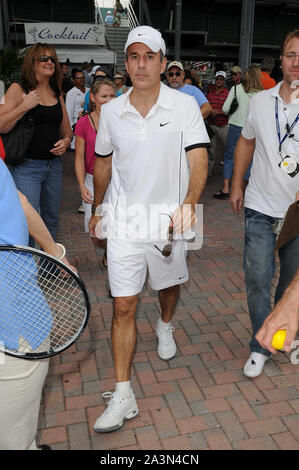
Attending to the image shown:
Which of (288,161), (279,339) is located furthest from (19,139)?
(279,339)

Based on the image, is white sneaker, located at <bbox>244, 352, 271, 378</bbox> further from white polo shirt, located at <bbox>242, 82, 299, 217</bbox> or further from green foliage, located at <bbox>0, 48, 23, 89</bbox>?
green foliage, located at <bbox>0, 48, 23, 89</bbox>

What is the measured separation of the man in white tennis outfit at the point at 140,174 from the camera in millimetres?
2949

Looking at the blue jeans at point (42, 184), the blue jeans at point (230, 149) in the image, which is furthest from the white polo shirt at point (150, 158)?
the blue jeans at point (230, 149)

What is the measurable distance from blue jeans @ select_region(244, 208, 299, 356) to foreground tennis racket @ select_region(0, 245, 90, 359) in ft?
5.70

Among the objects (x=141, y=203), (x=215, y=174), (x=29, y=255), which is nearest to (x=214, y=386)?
(x=141, y=203)

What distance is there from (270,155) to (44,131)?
90.4 inches

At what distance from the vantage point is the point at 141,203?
301cm

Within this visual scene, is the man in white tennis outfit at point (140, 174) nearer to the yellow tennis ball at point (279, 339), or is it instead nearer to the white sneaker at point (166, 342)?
the white sneaker at point (166, 342)

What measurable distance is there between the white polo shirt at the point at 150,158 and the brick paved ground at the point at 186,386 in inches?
45.2

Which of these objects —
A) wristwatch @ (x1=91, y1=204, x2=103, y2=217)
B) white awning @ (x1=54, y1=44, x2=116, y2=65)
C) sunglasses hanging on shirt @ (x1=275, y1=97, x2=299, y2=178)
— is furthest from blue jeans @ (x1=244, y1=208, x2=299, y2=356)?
white awning @ (x1=54, y1=44, x2=116, y2=65)

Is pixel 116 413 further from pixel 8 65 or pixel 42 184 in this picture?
pixel 8 65

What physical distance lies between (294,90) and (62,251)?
204 cm

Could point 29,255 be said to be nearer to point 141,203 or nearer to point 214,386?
point 141,203

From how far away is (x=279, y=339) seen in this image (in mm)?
1646
